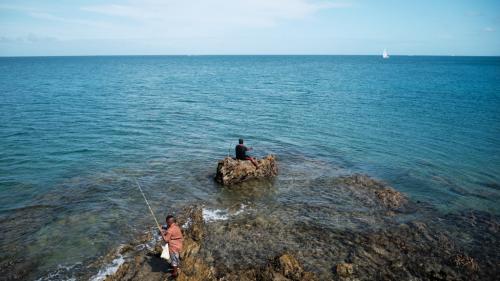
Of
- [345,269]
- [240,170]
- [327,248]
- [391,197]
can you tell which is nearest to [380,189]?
[391,197]

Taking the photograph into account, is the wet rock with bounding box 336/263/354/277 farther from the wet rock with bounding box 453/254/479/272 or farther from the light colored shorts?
the light colored shorts

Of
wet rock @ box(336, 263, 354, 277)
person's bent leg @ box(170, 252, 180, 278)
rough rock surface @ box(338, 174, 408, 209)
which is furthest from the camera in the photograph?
rough rock surface @ box(338, 174, 408, 209)

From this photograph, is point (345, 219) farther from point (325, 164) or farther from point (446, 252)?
point (325, 164)

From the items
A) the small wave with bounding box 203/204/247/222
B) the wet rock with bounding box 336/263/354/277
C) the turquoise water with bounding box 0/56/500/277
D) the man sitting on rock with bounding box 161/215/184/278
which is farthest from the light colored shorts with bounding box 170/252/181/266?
the wet rock with bounding box 336/263/354/277

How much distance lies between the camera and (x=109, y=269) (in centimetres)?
1239

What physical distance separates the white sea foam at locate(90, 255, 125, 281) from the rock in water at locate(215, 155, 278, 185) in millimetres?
8653

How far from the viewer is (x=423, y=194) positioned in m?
20.0

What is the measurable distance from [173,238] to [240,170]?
9665 mm

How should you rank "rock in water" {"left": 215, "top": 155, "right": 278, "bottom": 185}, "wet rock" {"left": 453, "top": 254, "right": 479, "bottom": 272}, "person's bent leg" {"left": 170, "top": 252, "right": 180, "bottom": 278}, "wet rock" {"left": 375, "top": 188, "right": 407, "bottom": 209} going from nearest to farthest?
"person's bent leg" {"left": 170, "top": 252, "right": 180, "bottom": 278}, "wet rock" {"left": 453, "top": 254, "right": 479, "bottom": 272}, "wet rock" {"left": 375, "top": 188, "right": 407, "bottom": 209}, "rock in water" {"left": 215, "top": 155, "right": 278, "bottom": 185}

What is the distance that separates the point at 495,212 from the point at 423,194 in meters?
3.56

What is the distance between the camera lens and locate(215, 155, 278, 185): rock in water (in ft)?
68.0

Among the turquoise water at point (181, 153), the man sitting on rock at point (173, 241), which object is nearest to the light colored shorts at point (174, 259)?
the man sitting on rock at point (173, 241)

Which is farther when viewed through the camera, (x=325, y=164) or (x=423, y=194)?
(x=325, y=164)

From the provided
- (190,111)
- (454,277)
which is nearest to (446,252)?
(454,277)
